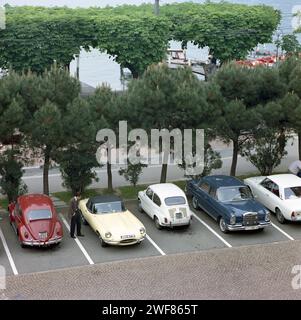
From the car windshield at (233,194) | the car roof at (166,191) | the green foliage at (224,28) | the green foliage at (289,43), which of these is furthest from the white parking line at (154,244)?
the green foliage at (289,43)

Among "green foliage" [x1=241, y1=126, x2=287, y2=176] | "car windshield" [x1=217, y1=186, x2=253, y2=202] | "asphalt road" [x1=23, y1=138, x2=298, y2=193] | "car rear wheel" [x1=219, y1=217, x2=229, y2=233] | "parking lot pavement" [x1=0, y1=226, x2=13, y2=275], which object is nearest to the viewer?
"parking lot pavement" [x1=0, y1=226, x2=13, y2=275]

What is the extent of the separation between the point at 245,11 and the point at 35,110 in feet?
118

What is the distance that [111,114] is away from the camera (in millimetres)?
23641

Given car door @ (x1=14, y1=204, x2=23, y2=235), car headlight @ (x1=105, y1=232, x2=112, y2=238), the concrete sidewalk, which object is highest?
car door @ (x1=14, y1=204, x2=23, y2=235)

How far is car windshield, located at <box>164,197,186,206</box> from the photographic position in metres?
21.6

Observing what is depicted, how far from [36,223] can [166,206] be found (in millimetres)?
4648

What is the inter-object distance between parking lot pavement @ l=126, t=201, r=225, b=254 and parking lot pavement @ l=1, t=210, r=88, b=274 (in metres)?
2.86

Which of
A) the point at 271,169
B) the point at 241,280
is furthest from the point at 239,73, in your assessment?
the point at 241,280

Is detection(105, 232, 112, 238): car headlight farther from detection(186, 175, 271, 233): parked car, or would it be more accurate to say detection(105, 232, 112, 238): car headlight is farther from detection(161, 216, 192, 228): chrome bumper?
detection(186, 175, 271, 233): parked car

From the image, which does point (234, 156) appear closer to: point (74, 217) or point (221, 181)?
point (221, 181)

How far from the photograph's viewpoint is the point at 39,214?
20.1 meters

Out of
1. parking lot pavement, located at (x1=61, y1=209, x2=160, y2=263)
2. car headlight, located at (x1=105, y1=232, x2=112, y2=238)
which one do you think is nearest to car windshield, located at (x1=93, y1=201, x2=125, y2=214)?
parking lot pavement, located at (x1=61, y1=209, x2=160, y2=263)

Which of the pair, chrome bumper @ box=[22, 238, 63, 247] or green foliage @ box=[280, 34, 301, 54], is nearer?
chrome bumper @ box=[22, 238, 63, 247]

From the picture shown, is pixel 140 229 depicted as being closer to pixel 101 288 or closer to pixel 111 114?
pixel 101 288
